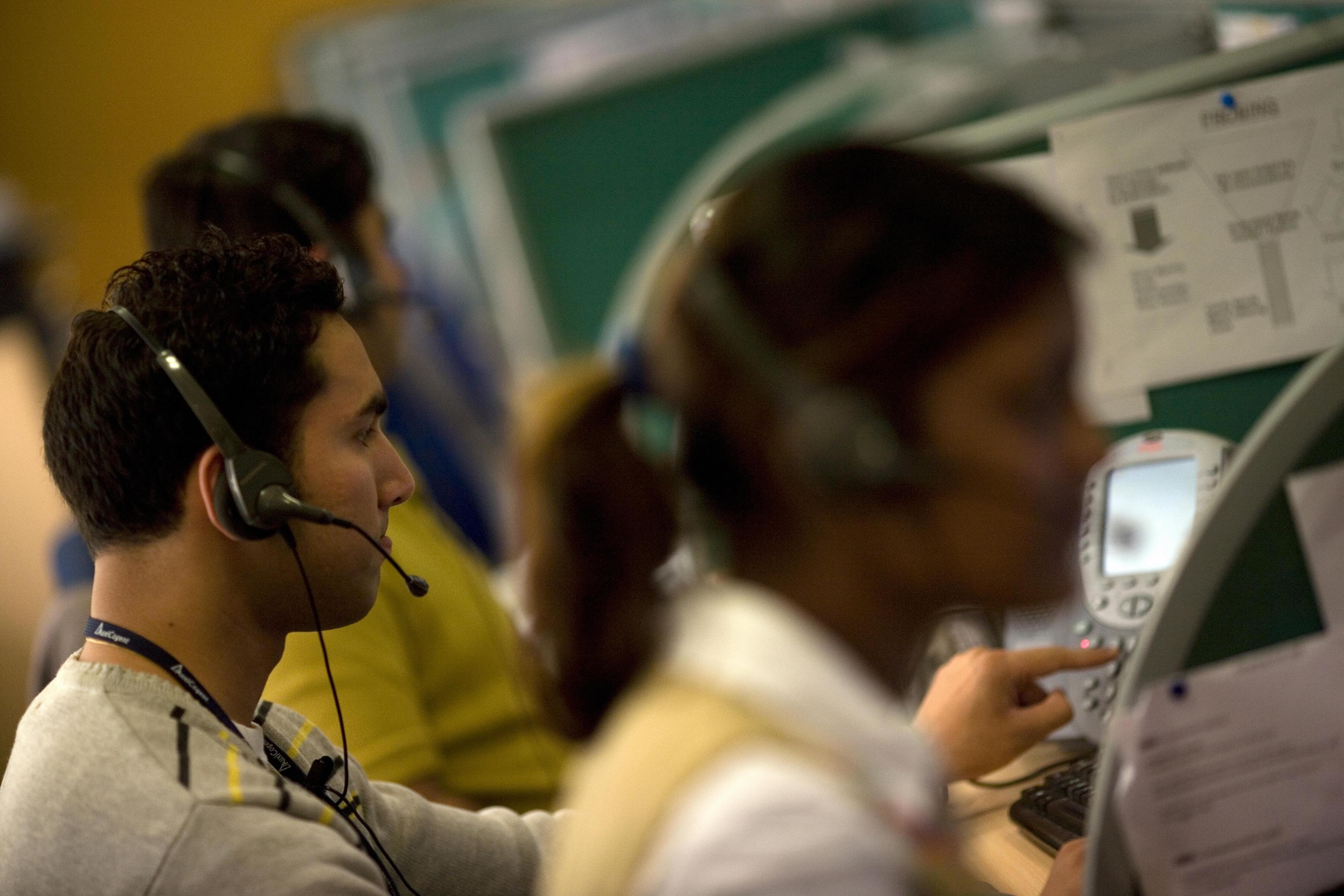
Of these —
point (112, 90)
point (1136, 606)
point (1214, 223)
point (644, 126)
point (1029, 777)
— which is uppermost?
point (112, 90)

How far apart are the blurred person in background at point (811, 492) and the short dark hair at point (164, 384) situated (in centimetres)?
29

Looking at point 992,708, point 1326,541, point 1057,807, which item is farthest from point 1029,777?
point 1326,541

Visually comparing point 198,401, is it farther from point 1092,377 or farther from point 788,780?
point 1092,377

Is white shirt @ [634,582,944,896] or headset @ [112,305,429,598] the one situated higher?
headset @ [112,305,429,598]

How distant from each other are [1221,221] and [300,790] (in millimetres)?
925

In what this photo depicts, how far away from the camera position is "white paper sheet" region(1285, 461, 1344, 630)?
0.86m

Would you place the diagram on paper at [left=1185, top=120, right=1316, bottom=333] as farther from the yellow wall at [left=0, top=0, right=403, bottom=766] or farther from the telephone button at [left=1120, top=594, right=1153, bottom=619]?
the yellow wall at [left=0, top=0, right=403, bottom=766]

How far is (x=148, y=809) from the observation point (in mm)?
738

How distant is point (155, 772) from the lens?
0.75 metres

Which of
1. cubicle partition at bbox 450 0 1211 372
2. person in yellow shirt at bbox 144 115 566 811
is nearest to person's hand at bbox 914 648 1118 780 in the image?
person in yellow shirt at bbox 144 115 566 811

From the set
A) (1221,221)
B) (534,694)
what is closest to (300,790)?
(534,694)

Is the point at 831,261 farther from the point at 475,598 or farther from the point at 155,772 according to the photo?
the point at 475,598

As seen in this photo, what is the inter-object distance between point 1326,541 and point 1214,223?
405 millimetres

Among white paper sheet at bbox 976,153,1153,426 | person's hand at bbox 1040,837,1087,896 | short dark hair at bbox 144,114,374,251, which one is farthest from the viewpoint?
short dark hair at bbox 144,114,374,251
